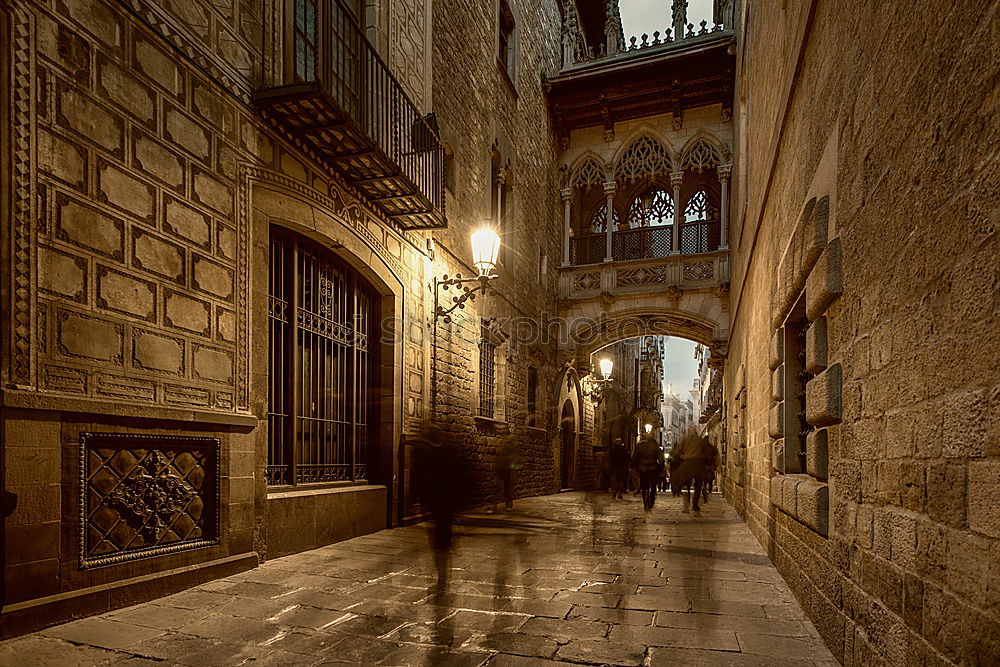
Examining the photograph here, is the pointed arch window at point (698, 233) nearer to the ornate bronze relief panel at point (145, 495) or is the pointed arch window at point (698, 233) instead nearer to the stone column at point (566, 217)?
the stone column at point (566, 217)

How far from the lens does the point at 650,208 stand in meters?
19.1

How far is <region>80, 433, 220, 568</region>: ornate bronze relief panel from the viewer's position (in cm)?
409

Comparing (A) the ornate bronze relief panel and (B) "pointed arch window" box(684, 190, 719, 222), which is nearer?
(A) the ornate bronze relief panel

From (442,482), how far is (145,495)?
2198 mm

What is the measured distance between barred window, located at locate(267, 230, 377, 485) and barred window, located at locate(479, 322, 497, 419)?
3.87 m

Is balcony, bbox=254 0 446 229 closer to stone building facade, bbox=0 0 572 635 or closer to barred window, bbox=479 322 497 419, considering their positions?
stone building facade, bbox=0 0 572 635

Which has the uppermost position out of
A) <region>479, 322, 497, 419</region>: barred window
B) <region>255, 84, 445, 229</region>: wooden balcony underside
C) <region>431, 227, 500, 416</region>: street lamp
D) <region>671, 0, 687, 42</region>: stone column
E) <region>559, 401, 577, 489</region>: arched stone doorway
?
<region>671, 0, 687, 42</region>: stone column

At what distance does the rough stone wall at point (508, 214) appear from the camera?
10.5m

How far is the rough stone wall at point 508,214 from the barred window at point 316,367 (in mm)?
1277

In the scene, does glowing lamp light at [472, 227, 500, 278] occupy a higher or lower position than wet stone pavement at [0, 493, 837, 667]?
higher

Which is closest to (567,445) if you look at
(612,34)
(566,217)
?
(566,217)

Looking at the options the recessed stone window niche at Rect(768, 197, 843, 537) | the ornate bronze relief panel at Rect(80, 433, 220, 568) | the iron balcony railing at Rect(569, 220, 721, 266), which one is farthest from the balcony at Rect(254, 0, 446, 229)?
the iron balcony railing at Rect(569, 220, 721, 266)

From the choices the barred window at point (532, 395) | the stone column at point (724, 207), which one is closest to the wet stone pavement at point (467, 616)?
the barred window at point (532, 395)

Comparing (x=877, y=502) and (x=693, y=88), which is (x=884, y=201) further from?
(x=693, y=88)
